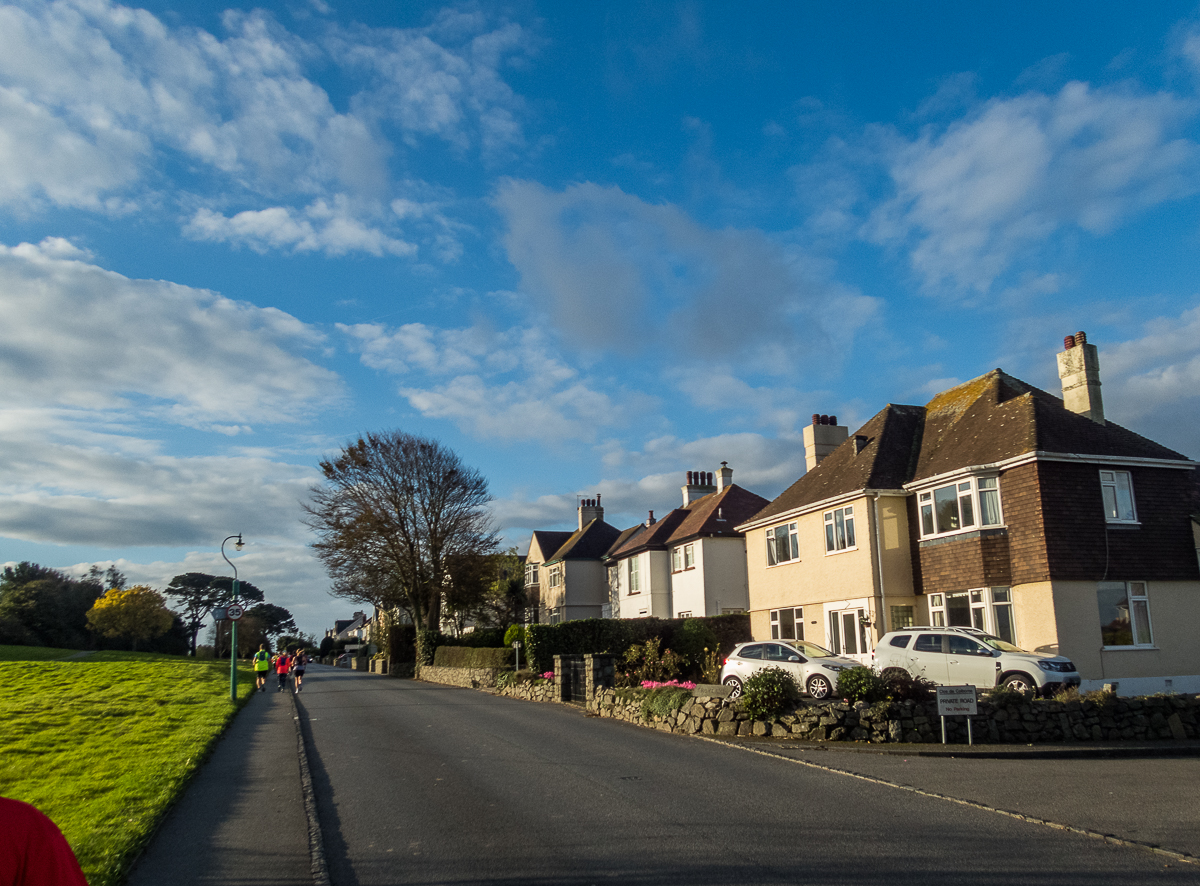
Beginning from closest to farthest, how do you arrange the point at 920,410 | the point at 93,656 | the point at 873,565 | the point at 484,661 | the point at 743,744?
1. the point at 743,744
2. the point at 873,565
3. the point at 920,410
4. the point at 484,661
5. the point at 93,656

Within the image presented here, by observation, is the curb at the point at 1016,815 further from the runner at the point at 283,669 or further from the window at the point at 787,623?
the runner at the point at 283,669

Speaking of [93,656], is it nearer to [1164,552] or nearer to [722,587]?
[722,587]

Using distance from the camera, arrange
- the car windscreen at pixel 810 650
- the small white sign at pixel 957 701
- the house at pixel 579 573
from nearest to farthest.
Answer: the small white sign at pixel 957 701, the car windscreen at pixel 810 650, the house at pixel 579 573

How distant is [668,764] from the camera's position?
13.7m

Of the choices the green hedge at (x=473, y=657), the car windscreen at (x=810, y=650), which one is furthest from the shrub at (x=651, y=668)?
the green hedge at (x=473, y=657)

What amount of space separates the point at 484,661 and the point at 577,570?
1995 cm

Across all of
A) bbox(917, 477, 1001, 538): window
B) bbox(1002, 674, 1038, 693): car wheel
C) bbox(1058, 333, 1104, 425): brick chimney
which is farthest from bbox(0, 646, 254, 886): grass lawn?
bbox(1058, 333, 1104, 425): brick chimney

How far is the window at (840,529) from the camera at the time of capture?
28.5 meters

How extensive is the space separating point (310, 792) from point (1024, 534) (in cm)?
1956

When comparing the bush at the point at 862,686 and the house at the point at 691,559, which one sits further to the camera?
the house at the point at 691,559

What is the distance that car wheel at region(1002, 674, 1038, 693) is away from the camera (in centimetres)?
1847

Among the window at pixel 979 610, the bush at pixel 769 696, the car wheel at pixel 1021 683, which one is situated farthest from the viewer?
the window at pixel 979 610

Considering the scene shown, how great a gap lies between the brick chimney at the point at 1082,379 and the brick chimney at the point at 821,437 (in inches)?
381

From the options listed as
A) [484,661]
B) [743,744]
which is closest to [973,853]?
[743,744]
